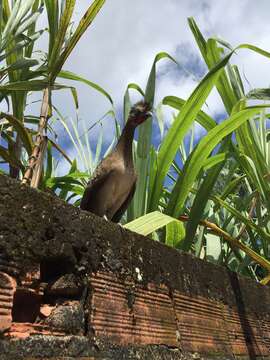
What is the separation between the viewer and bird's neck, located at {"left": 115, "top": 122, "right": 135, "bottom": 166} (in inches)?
86.1

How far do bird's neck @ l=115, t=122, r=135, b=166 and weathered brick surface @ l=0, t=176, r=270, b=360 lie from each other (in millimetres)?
497

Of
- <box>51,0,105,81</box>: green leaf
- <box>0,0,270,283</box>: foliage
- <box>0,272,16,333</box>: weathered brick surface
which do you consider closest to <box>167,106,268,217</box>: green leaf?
<box>0,0,270,283</box>: foliage

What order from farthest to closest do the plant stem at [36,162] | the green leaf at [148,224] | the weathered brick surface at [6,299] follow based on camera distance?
the green leaf at [148,224] < the plant stem at [36,162] < the weathered brick surface at [6,299]

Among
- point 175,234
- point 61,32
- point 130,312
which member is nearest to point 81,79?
point 61,32

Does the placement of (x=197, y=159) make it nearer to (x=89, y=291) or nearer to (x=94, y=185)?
(x=94, y=185)

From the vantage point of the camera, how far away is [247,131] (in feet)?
10.5

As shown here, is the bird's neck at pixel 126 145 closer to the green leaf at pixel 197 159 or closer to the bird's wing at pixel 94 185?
the bird's wing at pixel 94 185

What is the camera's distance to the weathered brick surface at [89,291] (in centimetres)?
117

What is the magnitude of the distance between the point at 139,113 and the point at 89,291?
1.10 m

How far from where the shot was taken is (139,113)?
2260 millimetres

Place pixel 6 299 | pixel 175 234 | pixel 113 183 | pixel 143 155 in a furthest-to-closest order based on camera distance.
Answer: pixel 143 155, pixel 175 234, pixel 113 183, pixel 6 299

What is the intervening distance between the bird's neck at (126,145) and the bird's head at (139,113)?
1.7 inches

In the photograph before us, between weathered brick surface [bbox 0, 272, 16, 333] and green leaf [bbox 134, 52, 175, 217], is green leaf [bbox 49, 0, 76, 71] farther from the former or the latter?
weathered brick surface [bbox 0, 272, 16, 333]

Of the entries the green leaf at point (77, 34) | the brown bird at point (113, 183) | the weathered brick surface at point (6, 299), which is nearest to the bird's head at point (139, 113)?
the brown bird at point (113, 183)
